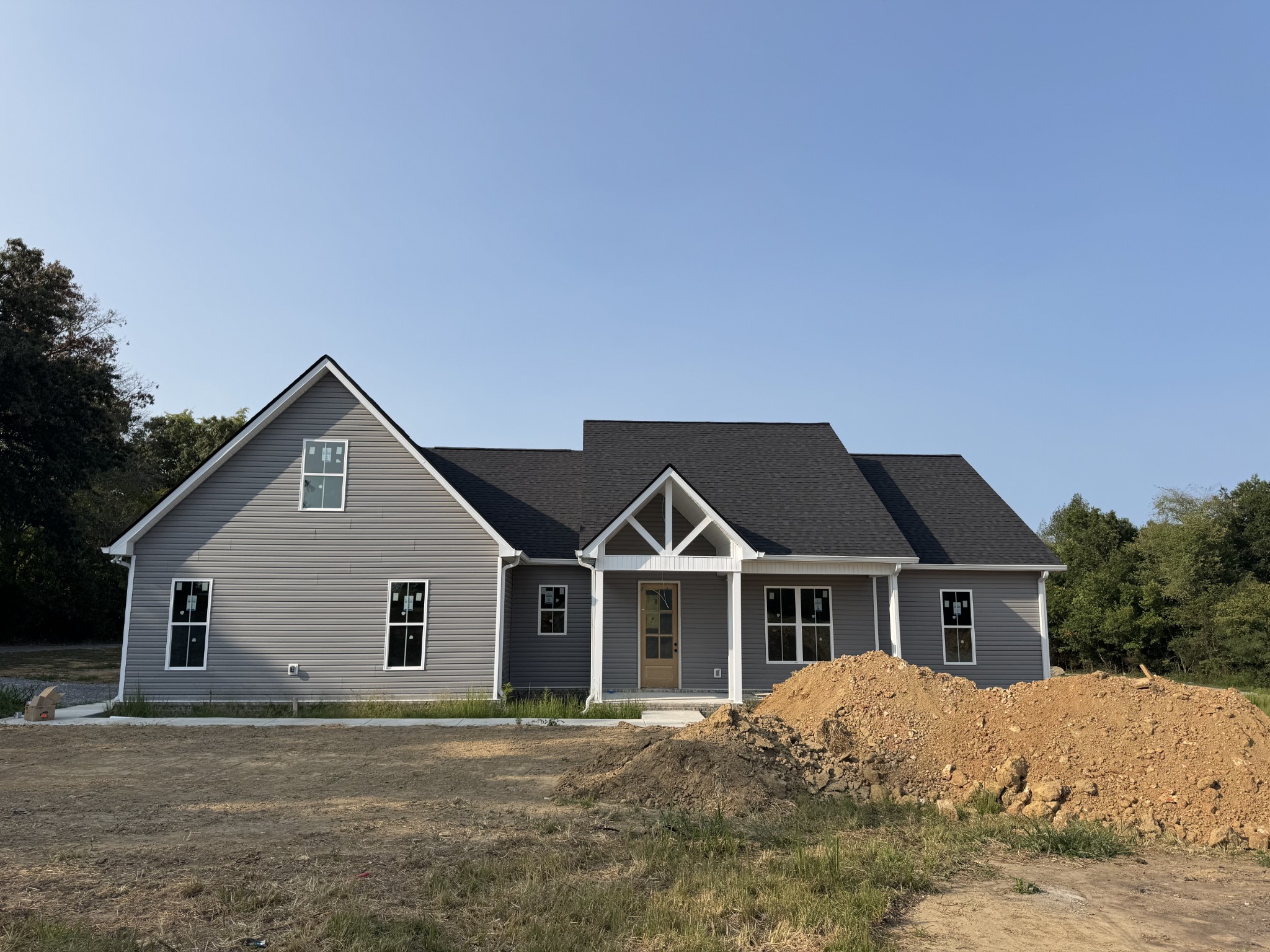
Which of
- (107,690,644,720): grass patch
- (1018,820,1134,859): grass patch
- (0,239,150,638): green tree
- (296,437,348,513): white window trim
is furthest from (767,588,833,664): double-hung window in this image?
(0,239,150,638): green tree

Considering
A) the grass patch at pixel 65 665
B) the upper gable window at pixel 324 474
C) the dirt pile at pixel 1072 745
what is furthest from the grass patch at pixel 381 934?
the grass patch at pixel 65 665

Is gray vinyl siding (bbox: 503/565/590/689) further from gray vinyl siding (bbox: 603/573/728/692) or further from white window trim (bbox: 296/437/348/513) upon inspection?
white window trim (bbox: 296/437/348/513)

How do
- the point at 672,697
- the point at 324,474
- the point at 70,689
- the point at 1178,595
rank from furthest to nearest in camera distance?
1. the point at 1178,595
2. the point at 70,689
3. the point at 324,474
4. the point at 672,697

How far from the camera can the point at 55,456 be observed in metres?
29.0

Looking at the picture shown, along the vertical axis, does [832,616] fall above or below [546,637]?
above

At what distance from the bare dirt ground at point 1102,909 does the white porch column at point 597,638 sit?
396 inches

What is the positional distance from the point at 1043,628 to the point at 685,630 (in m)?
8.29

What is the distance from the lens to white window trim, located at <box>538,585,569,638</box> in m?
18.5

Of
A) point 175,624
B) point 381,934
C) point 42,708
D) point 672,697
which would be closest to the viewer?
point 381,934

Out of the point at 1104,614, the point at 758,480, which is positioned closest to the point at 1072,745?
the point at 758,480

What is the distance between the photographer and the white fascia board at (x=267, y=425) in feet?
53.7

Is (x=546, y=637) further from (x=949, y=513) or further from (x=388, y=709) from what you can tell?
(x=949, y=513)

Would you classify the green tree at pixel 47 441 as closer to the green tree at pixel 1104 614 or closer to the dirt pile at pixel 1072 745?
the dirt pile at pixel 1072 745

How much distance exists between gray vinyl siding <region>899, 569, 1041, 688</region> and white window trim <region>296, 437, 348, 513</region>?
491 inches
